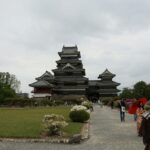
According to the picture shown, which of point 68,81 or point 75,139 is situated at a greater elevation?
point 68,81

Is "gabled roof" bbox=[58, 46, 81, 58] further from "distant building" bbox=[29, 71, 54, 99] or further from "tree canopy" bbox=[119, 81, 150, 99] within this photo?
"tree canopy" bbox=[119, 81, 150, 99]

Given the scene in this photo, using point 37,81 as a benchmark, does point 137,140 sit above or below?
below

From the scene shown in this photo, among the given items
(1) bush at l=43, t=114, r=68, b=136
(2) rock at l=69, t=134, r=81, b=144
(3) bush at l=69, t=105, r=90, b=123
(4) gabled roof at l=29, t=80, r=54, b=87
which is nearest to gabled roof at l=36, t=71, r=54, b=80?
(4) gabled roof at l=29, t=80, r=54, b=87

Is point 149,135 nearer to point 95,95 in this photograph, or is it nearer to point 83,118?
point 83,118

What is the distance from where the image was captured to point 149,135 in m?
8.24

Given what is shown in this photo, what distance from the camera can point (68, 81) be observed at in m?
106

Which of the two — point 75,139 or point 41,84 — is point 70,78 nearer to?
point 41,84

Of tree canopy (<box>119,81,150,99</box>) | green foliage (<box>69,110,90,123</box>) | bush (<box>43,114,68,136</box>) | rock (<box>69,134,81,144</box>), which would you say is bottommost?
rock (<box>69,134,81,144</box>)

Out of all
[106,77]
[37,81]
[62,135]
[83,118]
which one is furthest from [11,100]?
[62,135]

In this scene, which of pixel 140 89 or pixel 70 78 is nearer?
pixel 140 89

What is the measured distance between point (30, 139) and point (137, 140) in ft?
16.1

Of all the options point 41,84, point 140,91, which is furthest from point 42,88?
point 140,91

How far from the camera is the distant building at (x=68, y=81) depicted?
10219 centimetres

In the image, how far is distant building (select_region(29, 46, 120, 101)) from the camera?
4023 inches
